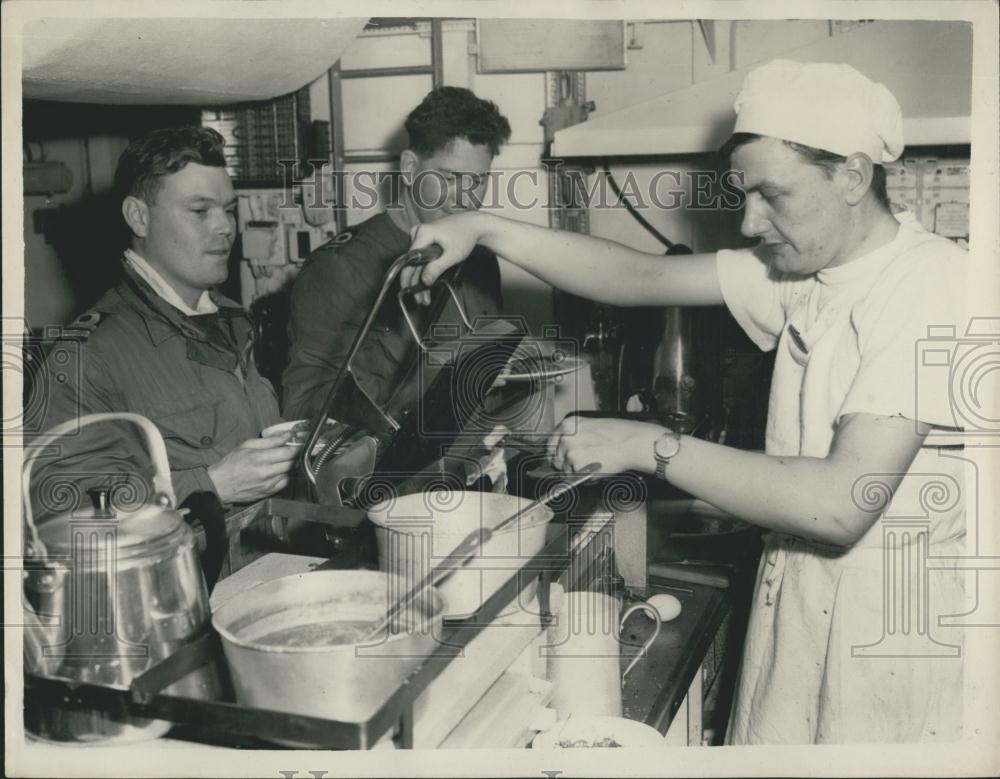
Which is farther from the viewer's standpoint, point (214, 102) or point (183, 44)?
point (214, 102)

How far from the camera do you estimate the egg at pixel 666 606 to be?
1875mm

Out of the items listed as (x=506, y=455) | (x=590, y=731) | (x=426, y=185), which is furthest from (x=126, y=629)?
(x=426, y=185)

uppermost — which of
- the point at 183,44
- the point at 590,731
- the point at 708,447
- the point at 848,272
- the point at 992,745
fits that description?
the point at 183,44

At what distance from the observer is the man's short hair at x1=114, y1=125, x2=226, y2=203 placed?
2.28m

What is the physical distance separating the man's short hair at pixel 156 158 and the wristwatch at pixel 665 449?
4.96ft

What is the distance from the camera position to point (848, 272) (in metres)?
1.61

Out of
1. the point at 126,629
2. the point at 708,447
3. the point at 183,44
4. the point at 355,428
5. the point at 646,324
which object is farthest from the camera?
the point at 646,324

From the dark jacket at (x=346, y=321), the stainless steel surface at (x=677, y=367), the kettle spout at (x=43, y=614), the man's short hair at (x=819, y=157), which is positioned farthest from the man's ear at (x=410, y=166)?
the kettle spout at (x=43, y=614)

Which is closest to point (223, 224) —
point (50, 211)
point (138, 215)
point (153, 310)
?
point (138, 215)

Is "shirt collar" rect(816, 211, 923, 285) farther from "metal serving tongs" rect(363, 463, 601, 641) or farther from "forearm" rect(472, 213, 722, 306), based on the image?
"metal serving tongs" rect(363, 463, 601, 641)

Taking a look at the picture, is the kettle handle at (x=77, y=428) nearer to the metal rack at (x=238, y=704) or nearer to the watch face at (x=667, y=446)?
the metal rack at (x=238, y=704)

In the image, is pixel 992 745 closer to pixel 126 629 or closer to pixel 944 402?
pixel 944 402

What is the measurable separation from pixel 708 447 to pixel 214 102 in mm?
2829

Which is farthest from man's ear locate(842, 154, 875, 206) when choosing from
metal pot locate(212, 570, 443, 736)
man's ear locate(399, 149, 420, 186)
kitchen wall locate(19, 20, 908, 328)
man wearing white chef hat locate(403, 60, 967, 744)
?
kitchen wall locate(19, 20, 908, 328)
